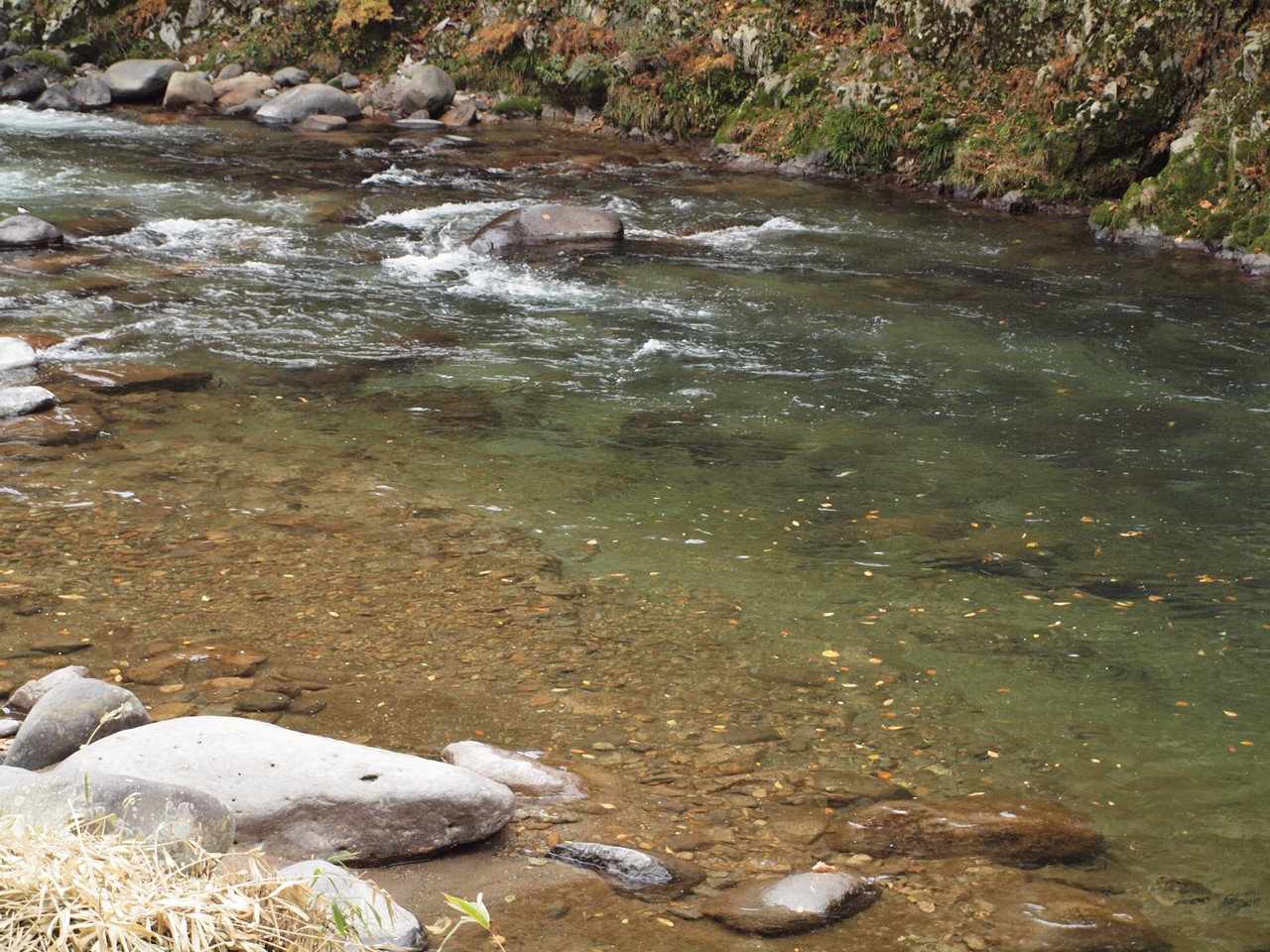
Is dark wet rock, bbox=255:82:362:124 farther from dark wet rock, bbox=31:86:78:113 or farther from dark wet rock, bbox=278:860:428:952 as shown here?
dark wet rock, bbox=278:860:428:952

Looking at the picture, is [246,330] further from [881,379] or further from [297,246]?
[881,379]

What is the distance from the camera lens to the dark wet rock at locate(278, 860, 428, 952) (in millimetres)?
2850

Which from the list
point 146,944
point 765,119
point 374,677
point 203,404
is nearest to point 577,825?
point 374,677

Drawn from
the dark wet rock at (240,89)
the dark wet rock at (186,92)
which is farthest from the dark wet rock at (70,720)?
the dark wet rock at (186,92)

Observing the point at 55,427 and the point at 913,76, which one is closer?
the point at 55,427

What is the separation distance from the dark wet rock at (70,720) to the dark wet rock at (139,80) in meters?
23.1

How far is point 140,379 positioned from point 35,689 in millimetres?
4948

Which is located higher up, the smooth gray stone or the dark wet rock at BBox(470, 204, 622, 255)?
the dark wet rock at BBox(470, 204, 622, 255)

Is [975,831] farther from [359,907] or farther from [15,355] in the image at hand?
[15,355]

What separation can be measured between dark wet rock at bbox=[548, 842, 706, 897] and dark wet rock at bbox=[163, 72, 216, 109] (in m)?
23.7

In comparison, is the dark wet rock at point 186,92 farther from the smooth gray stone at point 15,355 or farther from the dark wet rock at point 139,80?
the smooth gray stone at point 15,355

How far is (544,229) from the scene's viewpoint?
1442cm

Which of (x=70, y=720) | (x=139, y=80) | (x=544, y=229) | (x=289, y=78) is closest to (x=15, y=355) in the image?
(x=70, y=720)

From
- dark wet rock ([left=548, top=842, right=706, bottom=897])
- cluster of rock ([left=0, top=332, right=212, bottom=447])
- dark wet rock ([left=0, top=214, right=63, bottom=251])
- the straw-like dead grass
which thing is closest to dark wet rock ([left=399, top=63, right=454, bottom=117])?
dark wet rock ([left=0, top=214, right=63, bottom=251])
